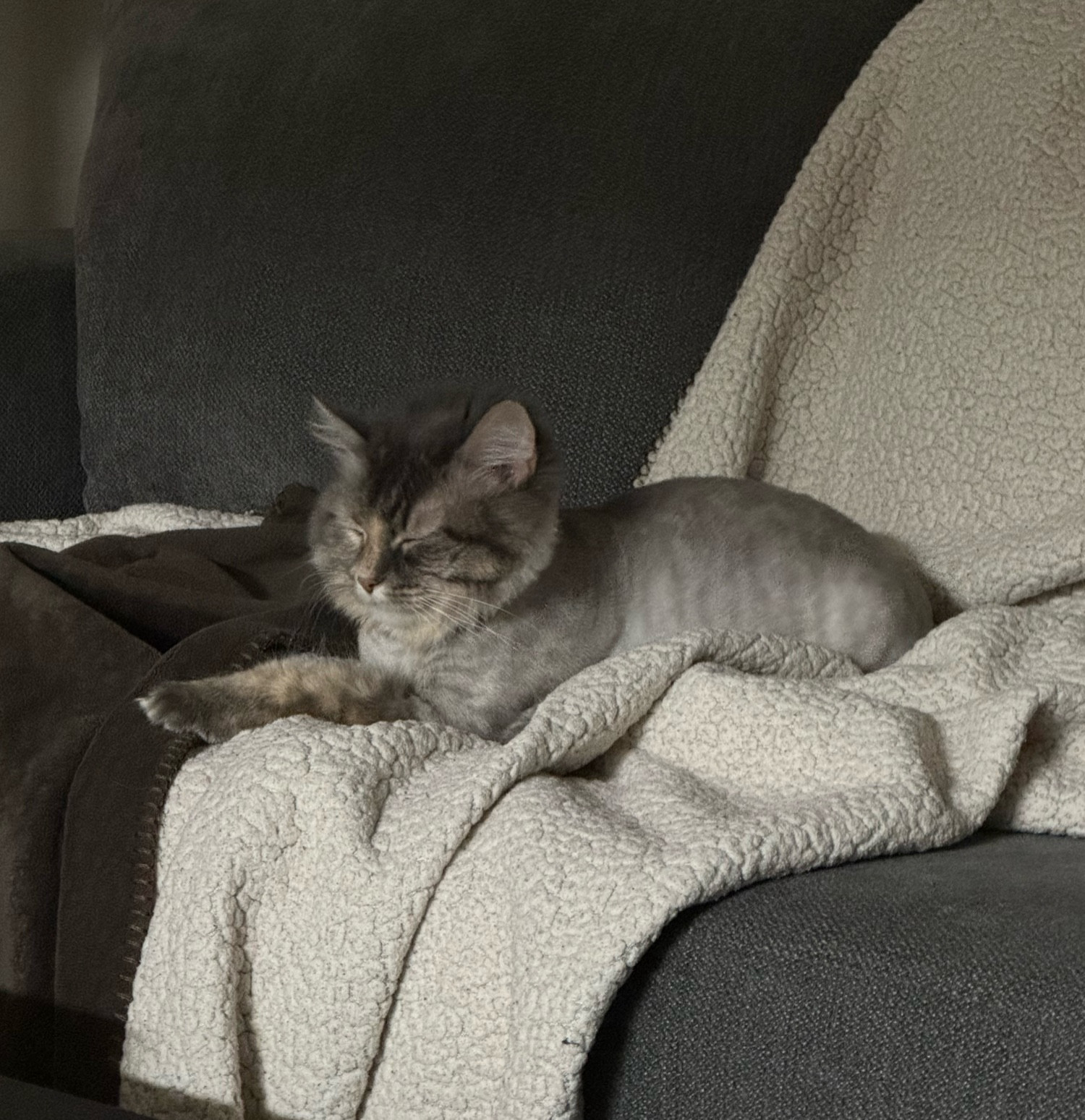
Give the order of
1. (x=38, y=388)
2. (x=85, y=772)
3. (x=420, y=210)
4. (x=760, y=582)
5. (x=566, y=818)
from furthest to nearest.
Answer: (x=38, y=388) < (x=420, y=210) < (x=760, y=582) < (x=85, y=772) < (x=566, y=818)

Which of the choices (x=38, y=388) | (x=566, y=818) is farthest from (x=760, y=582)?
(x=38, y=388)

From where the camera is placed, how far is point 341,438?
4.93ft

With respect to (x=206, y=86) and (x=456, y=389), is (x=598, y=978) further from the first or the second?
(x=206, y=86)

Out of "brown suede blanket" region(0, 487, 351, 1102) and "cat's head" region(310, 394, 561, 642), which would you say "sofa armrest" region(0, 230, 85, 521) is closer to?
"brown suede blanket" region(0, 487, 351, 1102)

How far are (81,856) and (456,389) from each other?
605mm

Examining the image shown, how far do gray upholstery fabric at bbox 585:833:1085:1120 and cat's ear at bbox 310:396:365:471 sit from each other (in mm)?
616

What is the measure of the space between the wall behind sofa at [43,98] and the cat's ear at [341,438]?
82.0 inches

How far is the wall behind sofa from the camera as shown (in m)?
3.31

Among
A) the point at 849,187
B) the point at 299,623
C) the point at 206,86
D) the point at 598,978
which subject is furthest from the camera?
the point at 206,86

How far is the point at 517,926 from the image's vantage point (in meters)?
1.09

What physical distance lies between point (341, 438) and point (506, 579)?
0.21 metres

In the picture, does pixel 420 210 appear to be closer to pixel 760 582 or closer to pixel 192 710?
pixel 760 582

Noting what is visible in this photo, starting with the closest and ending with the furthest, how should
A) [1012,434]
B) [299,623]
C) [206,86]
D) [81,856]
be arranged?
[81,856], [299,623], [1012,434], [206,86]

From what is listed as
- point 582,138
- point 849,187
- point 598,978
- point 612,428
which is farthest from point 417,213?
point 598,978
